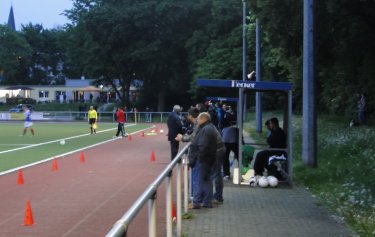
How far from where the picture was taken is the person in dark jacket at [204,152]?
10.4 m

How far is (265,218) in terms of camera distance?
9.77 m

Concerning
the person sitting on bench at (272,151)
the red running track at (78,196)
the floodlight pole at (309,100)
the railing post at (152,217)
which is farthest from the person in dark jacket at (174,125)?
the railing post at (152,217)

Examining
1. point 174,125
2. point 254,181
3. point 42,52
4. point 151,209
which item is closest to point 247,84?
point 254,181

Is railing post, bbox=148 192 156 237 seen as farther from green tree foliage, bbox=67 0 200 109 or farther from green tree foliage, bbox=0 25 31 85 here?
green tree foliage, bbox=0 25 31 85

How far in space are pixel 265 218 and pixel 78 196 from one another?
14.3ft

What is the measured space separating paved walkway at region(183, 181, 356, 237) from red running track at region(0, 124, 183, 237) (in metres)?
0.72

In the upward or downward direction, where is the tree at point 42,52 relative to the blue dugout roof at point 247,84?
upward

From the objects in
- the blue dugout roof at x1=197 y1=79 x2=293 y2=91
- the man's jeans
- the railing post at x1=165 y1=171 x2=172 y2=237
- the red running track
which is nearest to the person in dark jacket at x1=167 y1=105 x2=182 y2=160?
the red running track

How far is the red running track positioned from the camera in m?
9.10

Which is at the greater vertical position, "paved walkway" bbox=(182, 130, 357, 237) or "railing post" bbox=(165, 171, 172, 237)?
"railing post" bbox=(165, 171, 172, 237)

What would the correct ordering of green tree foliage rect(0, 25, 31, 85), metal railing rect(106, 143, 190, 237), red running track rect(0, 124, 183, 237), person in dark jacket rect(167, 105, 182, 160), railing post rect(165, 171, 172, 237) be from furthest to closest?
green tree foliage rect(0, 25, 31, 85)
person in dark jacket rect(167, 105, 182, 160)
red running track rect(0, 124, 183, 237)
railing post rect(165, 171, 172, 237)
metal railing rect(106, 143, 190, 237)

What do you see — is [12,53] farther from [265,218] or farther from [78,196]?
[265,218]

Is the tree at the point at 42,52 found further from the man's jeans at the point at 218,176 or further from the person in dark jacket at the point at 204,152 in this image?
the person in dark jacket at the point at 204,152

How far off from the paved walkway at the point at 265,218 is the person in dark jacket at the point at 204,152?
0.34 meters
